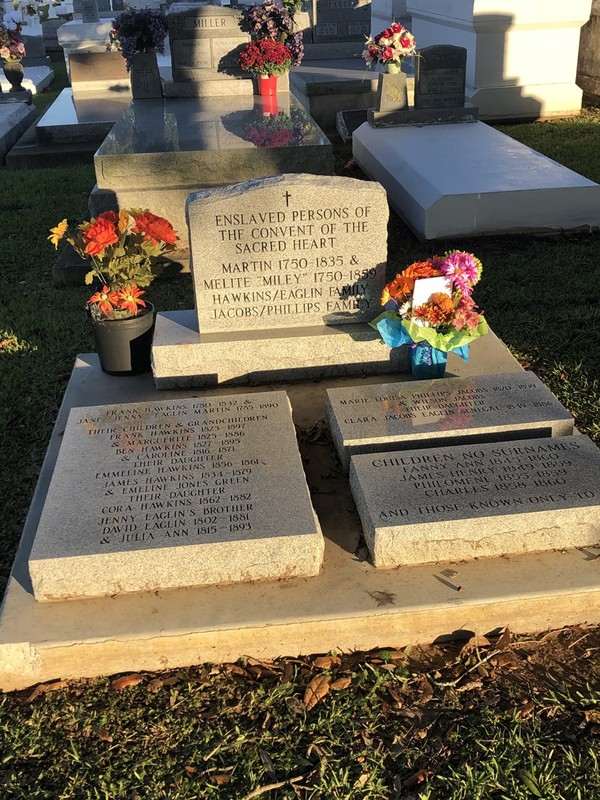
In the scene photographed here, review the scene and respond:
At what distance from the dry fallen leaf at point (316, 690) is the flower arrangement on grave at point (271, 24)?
8.96 metres

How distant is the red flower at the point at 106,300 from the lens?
466cm

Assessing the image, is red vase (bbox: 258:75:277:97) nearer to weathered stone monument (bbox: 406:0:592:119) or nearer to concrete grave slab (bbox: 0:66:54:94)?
weathered stone monument (bbox: 406:0:592:119)

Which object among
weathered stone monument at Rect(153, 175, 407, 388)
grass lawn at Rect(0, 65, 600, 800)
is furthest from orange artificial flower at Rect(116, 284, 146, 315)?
grass lawn at Rect(0, 65, 600, 800)

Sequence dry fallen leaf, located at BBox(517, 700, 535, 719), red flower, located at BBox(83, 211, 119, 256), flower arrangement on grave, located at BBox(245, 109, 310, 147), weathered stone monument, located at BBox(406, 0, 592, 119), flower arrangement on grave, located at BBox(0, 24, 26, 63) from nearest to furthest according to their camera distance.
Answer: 1. dry fallen leaf, located at BBox(517, 700, 535, 719)
2. red flower, located at BBox(83, 211, 119, 256)
3. flower arrangement on grave, located at BBox(245, 109, 310, 147)
4. weathered stone monument, located at BBox(406, 0, 592, 119)
5. flower arrangement on grave, located at BBox(0, 24, 26, 63)

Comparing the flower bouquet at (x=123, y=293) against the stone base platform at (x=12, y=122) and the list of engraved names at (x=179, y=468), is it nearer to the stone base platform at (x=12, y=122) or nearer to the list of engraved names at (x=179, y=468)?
the list of engraved names at (x=179, y=468)

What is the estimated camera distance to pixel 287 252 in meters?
4.50

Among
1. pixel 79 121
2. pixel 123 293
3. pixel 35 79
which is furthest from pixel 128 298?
pixel 35 79

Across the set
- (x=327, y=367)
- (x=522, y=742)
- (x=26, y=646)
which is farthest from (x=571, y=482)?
(x=26, y=646)

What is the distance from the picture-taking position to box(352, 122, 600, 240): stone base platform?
731 cm

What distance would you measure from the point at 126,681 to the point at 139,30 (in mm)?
9224

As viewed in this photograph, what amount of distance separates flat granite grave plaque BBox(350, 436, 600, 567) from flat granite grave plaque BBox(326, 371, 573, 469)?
0.82 feet

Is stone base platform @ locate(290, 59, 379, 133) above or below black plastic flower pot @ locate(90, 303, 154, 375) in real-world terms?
above

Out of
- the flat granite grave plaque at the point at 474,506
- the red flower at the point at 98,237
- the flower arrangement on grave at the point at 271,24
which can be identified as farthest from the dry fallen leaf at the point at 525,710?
the flower arrangement on grave at the point at 271,24

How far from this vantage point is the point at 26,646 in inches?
112
